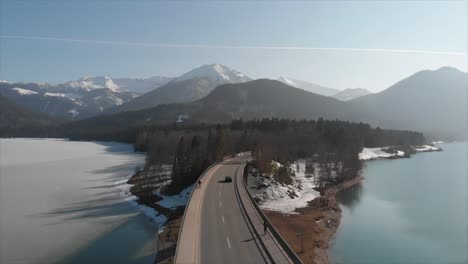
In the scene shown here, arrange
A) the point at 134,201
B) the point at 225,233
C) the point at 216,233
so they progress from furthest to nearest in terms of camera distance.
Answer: the point at 134,201 < the point at 216,233 < the point at 225,233

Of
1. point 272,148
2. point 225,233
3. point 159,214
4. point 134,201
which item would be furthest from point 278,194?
point 272,148

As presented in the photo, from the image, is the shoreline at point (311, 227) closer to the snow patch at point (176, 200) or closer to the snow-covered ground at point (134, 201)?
the snow patch at point (176, 200)

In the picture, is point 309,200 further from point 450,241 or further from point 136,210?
point 136,210

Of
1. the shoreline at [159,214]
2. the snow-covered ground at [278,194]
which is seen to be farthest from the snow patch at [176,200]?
the snow-covered ground at [278,194]

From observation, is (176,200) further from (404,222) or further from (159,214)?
(404,222)

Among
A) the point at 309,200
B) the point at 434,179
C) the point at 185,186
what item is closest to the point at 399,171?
the point at 434,179

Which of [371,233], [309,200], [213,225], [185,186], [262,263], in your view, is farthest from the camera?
[185,186]

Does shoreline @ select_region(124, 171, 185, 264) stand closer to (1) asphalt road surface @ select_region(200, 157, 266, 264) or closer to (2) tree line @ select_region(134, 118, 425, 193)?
(1) asphalt road surface @ select_region(200, 157, 266, 264)
